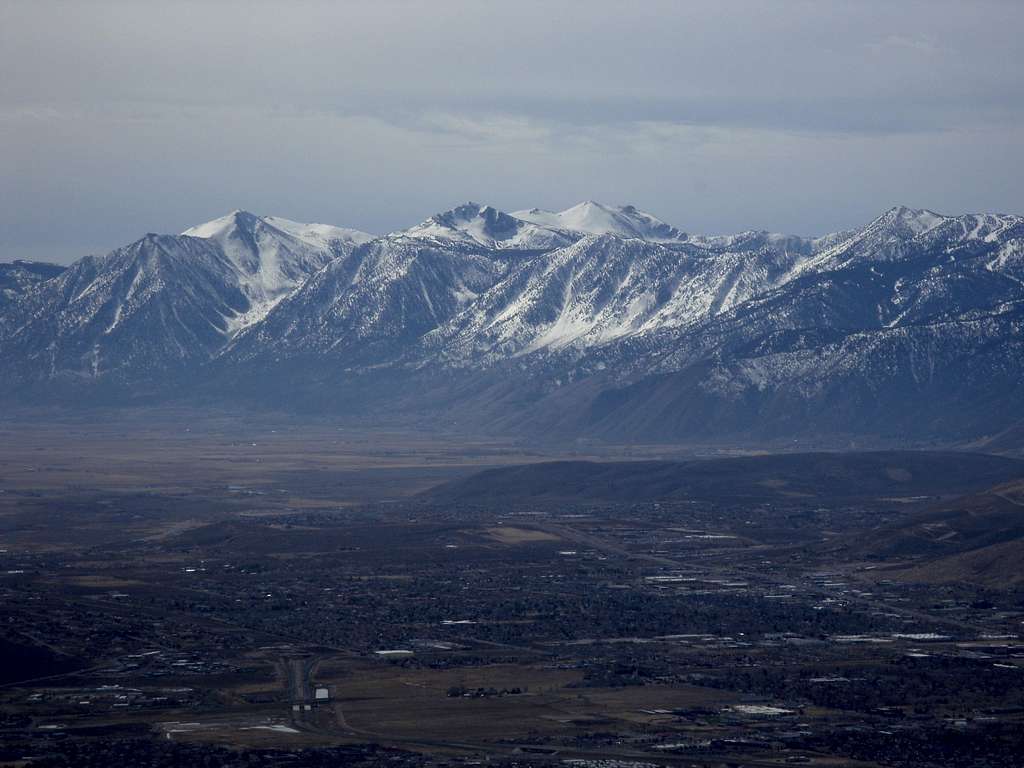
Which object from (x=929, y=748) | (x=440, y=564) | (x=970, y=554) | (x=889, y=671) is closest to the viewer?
(x=929, y=748)

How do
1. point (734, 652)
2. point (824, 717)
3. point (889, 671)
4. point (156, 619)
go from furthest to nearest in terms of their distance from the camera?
point (156, 619) < point (734, 652) < point (889, 671) < point (824, 717)

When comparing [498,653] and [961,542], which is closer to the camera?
[498,653]

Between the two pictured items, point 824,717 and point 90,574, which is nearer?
point 824,717

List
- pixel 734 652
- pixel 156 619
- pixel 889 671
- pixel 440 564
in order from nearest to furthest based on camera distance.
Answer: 1. pixel 889 671
2. pixel 734 652
3. pixel 156 619
4. pixel 440 564

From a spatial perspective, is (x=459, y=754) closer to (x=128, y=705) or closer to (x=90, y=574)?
(x=128, y=705)

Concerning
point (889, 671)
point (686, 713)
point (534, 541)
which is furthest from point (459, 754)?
point (534, 541)

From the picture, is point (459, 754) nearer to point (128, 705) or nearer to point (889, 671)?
point (128, 705)

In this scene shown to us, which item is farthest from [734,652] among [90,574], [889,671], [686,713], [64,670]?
[90,574]

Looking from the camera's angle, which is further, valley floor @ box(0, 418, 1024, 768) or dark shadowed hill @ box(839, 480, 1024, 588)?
dark shadowed hill @ box(839, 480, 1024, 588)

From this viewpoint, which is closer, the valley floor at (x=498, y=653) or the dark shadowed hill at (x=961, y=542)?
the valley floor at (x=498, y=653)
